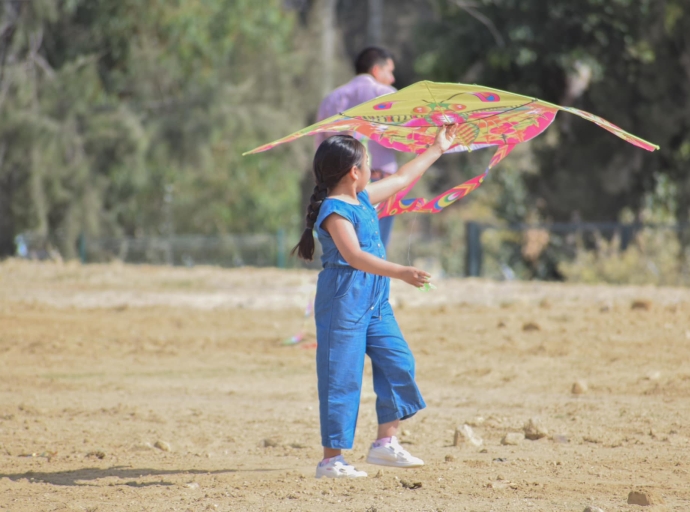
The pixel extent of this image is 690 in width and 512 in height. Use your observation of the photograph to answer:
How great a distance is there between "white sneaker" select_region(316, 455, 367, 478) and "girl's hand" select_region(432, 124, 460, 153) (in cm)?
156

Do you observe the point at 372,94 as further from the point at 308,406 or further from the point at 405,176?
the point at 405,176

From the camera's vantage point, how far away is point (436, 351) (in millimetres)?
7672

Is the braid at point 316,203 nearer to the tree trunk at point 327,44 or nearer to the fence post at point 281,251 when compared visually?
the fence post at point 281,251

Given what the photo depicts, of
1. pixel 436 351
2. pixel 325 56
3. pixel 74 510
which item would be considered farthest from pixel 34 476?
pixel 325 56

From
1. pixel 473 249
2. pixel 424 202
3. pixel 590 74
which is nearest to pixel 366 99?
pixel 424 202

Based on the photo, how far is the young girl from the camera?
3.95 meters

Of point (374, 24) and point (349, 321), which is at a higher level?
point (374, 24)

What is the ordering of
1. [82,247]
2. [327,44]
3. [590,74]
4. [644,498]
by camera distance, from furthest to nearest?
[327,44] → [82,247] → [590,74] → [644,498]

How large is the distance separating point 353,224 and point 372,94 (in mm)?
2920

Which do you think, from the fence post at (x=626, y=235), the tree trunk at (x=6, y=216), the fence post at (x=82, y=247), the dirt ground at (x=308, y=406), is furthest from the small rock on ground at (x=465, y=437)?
the tree trunk at (x=6, y=216)

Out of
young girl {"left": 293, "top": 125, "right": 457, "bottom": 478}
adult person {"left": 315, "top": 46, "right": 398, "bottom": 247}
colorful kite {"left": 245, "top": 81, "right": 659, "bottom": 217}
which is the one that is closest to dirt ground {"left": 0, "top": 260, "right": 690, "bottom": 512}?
young girl {"left": 293, "top": 125, "right": 457, "bottom": 478}

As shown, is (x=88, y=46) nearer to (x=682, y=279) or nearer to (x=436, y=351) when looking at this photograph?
(x=682, y=279)

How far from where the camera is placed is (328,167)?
4.02 meters

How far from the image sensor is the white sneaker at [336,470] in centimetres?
397
